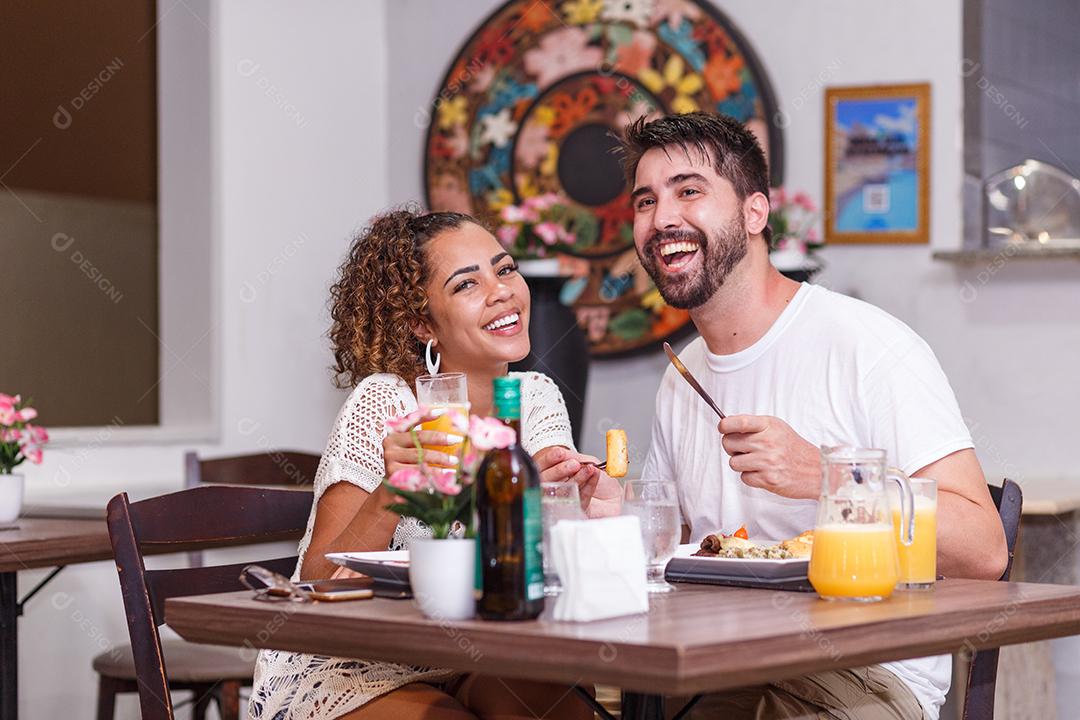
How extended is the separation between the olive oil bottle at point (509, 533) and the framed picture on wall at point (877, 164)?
2822mm

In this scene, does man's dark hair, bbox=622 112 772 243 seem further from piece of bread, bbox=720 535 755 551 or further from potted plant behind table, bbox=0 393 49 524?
potted plant behind table, bbox=0 393 49 524

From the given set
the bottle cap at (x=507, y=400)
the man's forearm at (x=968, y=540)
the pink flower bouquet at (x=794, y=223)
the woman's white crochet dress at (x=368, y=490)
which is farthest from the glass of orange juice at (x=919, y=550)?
the pink flower bouquet at (x=794, y=223)

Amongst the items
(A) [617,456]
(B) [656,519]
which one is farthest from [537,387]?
(B) [656,519]

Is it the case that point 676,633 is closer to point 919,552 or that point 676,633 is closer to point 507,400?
point 507,400

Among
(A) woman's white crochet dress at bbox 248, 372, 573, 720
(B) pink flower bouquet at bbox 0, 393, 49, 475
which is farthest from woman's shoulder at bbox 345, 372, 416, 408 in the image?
(B) pink flower bouquet at bbox 0, 393, 49, 475

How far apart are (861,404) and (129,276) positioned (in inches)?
107

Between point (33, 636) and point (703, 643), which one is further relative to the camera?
point (33, 636)

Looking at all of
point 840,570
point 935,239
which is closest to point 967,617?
point 840,570

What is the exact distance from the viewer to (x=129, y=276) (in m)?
4.25

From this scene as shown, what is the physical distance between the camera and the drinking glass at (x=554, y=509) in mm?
1618

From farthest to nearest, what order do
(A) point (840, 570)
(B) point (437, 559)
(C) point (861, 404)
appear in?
(C) point (861, 404), (A) point (840, 570), (B) point (437, 559)

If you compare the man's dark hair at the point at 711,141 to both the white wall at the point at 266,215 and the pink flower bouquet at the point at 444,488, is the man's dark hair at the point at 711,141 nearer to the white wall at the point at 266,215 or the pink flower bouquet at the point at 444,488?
the pink flower bouquet at the point at 444,488

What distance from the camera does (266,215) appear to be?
14.7ft

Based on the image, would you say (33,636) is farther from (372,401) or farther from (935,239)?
(935,239)
